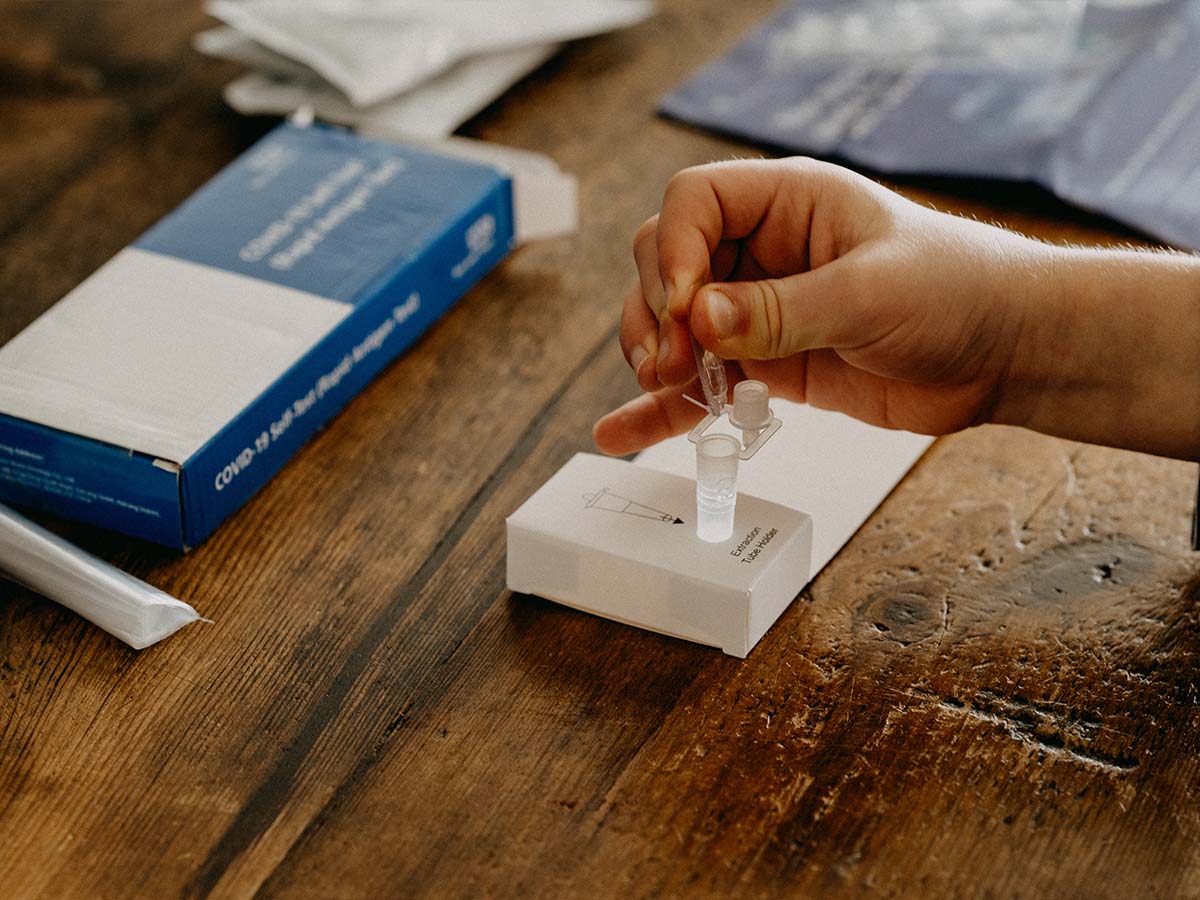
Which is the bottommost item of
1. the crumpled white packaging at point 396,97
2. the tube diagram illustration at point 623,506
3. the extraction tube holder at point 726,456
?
the crumpled white packaging at point 396,97

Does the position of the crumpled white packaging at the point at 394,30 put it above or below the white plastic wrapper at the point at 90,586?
above

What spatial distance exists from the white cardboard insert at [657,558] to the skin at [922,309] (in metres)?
0.07

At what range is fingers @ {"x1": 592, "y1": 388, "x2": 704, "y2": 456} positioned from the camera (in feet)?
2.43

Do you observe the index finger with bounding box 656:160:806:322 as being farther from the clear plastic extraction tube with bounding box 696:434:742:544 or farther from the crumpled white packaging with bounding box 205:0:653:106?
the crumpled white packaging with bounding box 205:0:653:106

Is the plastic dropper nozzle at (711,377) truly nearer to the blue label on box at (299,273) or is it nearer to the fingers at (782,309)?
the fingers at (782,309)

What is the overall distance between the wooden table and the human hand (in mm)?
63

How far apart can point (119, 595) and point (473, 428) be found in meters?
0.23

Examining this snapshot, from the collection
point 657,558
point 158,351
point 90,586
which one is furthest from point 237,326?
point 657,558

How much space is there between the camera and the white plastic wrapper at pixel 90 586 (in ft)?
2.14

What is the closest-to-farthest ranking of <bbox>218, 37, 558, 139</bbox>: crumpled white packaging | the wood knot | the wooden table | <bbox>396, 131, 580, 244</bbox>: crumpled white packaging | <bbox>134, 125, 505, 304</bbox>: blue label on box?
the wooden table → the wood knot → <bbox>134, 125, 505, 304</bbox>: blue label on box → <bbox>396, 131, 580, 244</bbox>: crumpled white packaging → <bbox>218, 37, 558, 139</bbox>: crumpled white packaging

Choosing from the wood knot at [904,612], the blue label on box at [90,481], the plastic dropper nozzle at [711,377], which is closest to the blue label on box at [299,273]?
the blue label on box at [90,481]

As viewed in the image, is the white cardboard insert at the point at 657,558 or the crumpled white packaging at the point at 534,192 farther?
the crumpled white packaging at the point at 534,192

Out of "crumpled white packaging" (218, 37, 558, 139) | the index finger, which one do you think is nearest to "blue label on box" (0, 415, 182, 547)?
the index finger

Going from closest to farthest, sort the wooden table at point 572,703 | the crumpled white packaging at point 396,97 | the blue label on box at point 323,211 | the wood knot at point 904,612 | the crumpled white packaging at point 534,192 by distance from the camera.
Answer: the wooden table at point 572,703
the wood knot at point 904,612
the blue label on box at point 323,211
the crumpled white packaging at point 534,192
the crumpled white packaging at point 396,97
